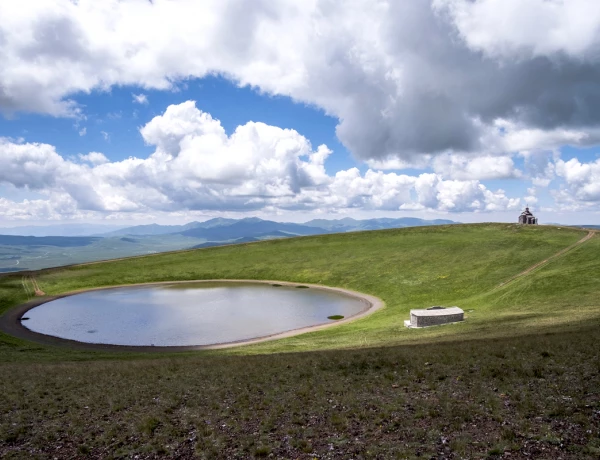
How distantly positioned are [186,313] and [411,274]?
57527 millimetres

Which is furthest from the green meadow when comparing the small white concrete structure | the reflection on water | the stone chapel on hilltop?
the stone chapel on hilltop

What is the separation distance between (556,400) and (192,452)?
1855 centimetres

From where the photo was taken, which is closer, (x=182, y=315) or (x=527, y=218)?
(x=182, y=315)

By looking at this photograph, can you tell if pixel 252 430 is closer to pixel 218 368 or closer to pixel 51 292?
pixel 218 368

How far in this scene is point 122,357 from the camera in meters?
47.4

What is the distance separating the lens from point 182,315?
74.6 metres

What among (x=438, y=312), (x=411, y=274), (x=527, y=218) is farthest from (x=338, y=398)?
(x=527, y=218)

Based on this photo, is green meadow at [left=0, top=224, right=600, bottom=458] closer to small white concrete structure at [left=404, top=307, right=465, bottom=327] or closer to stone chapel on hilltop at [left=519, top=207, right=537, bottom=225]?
small white concrete structure at [left=404, top=307, right=465, bottom=327]

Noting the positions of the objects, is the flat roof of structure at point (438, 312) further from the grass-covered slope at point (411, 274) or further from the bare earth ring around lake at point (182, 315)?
the bare earth ring around lake at point (182, 315)

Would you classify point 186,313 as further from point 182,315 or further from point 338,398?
point 338,398

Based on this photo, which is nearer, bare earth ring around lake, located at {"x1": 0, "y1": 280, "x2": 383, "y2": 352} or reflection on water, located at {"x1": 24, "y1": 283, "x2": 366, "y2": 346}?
bare earth ring around lake, located at {"x1": 0, "y1": 280, "x2": 383, "y2": 352}

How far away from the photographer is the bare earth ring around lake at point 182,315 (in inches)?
2322

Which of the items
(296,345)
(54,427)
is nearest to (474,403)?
(54,427)

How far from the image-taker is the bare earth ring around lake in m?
59.0
